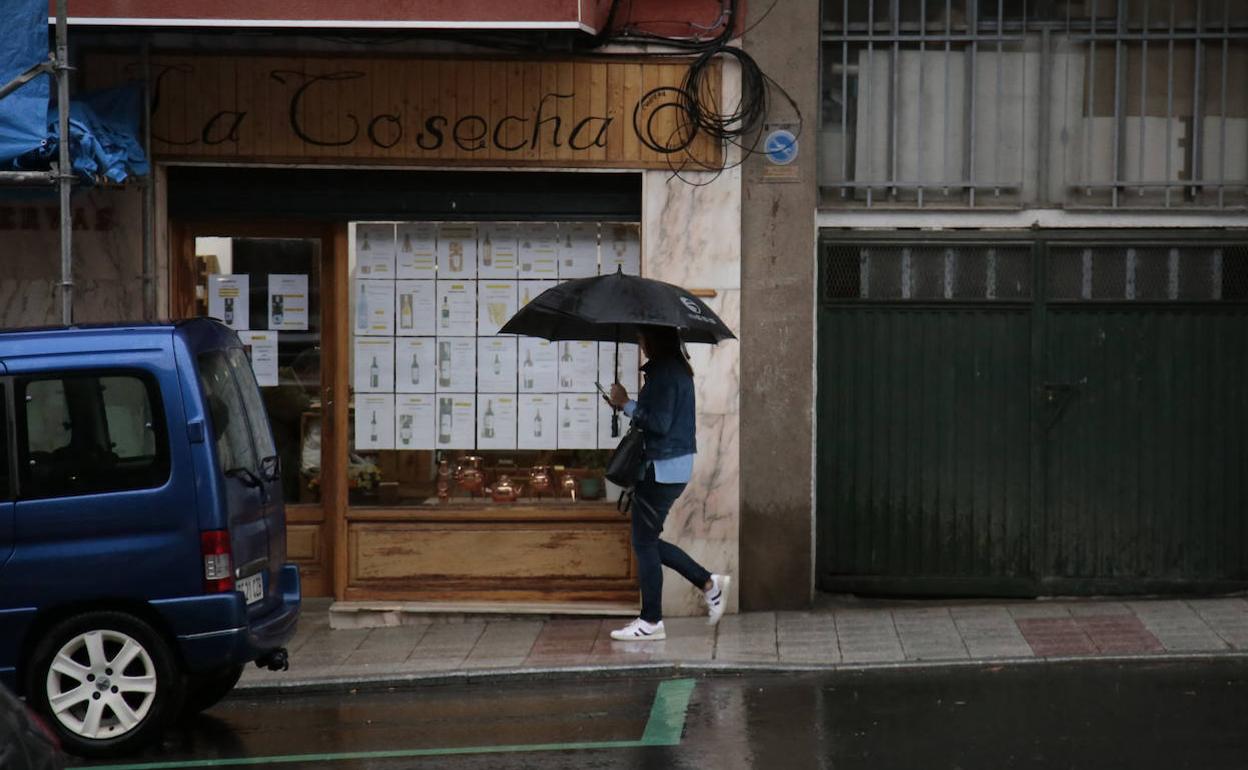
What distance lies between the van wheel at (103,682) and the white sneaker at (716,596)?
370 cm

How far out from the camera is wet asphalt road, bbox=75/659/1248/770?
7.63 m

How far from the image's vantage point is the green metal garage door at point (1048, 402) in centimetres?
1164

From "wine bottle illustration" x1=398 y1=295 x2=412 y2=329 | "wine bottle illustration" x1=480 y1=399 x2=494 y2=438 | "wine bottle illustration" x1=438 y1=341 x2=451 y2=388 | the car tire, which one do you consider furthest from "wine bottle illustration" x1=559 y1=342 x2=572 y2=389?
the car tire

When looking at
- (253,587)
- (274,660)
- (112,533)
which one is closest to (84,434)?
(112,533)

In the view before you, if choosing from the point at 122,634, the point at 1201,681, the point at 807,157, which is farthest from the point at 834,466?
the point at 122,634

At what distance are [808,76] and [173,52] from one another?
13.6 ft

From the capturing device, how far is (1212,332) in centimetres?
1162

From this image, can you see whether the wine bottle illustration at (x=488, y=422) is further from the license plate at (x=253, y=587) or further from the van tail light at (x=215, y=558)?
the van tail light at (x=215, y=558)

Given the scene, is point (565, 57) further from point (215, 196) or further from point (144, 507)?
point (144, 507)

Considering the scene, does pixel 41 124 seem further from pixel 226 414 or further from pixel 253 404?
pixel 226 414

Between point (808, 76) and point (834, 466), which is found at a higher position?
point (808, 76)

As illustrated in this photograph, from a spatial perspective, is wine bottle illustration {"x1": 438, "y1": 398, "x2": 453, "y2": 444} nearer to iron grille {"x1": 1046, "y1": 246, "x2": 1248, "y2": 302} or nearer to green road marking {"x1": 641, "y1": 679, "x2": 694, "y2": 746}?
green road marking {"x1": 641, "y1": 679, "x2": 694, "y2": 746}

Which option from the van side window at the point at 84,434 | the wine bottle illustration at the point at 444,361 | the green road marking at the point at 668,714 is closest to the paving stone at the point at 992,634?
the green road marking at the point at 668,714

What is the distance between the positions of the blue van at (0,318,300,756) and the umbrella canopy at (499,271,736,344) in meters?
2.53
